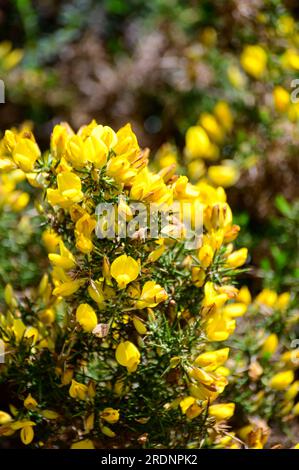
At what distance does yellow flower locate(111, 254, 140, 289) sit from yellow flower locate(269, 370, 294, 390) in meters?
0.55

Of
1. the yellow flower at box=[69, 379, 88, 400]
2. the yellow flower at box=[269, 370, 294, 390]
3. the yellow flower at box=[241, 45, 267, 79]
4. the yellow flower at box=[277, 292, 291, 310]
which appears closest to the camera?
the yellow flower at box=[69, 379, 88, 400]

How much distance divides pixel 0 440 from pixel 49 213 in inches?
27.2

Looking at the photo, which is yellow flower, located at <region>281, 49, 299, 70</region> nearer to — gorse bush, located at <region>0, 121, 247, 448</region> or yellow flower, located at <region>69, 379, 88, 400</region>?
gorse bush, located at <region>0, 121, 247, 448</region>

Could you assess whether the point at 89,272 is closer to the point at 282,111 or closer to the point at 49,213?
the point at 49,213

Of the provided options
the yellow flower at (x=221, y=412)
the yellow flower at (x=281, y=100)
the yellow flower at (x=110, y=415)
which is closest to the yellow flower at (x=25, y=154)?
the yellow flower at (x=110, y=415)

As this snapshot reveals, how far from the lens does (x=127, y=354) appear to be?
1.22m

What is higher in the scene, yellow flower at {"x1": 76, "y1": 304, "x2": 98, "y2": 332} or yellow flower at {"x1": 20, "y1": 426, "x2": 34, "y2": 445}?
yellow flower at {"x1": 76, "y1": 304, "x2": 98, "y2": 332}

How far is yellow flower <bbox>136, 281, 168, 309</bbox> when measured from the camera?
1.20m

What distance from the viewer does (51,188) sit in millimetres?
1287

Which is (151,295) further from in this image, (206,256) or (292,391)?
(292,391)

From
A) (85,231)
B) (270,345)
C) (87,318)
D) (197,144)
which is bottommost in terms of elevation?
(270,345)

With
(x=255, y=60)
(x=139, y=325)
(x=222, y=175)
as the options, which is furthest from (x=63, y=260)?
(x=255, y=60)

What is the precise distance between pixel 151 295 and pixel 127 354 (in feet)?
0.39

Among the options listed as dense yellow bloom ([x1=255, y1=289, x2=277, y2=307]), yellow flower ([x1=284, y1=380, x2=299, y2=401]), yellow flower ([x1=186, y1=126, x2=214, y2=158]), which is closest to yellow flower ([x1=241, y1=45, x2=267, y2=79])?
yellow flower ([x1=186, y1=126, x2=214, y2=158])
